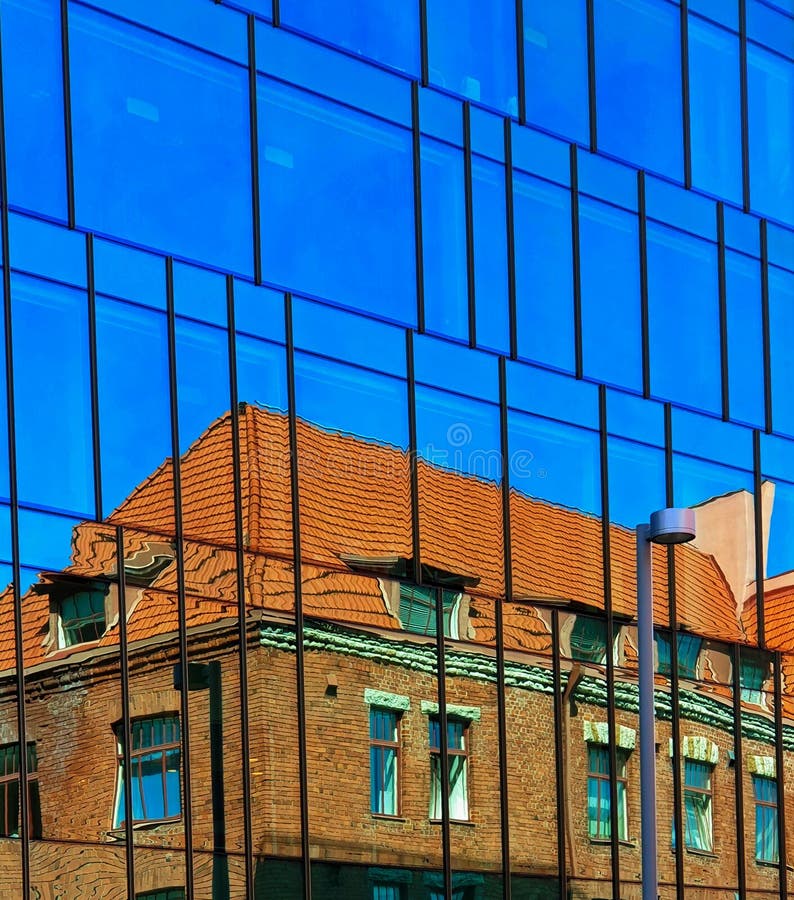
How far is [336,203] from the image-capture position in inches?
976

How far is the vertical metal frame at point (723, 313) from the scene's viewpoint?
2961 cm

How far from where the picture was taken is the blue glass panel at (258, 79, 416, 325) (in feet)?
79.2

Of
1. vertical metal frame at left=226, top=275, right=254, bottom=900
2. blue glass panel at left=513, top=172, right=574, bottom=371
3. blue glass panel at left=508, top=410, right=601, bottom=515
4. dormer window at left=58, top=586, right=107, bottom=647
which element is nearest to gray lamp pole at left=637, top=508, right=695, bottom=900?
vertical metal frame at left=226, top=275, right=254, bottom=900

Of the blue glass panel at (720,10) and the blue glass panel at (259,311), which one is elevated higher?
the blue glass panel at (720,10)

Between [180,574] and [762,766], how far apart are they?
11.0 m

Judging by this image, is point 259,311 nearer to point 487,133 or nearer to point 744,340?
point 487,133

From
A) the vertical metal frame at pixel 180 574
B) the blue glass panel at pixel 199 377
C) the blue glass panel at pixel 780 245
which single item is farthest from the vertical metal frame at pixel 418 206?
the blue glass panel at pixel 780 245

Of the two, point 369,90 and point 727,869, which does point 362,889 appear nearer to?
point 727,869

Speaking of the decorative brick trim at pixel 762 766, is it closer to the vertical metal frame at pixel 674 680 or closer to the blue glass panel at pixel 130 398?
the vertical metal frame at pixel 674 680

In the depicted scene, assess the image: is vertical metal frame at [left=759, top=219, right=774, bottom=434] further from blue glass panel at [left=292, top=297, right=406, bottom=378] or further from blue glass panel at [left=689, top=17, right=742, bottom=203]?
blue glass panel at [left=292, top=297, right=406, bottom=378]

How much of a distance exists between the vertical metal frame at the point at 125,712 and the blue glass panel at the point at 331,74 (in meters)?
6.76

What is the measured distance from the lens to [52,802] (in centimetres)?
2052

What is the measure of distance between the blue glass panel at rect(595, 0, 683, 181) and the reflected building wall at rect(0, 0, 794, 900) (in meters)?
0.07

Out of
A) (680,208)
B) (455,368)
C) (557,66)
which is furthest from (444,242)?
(680,208)
